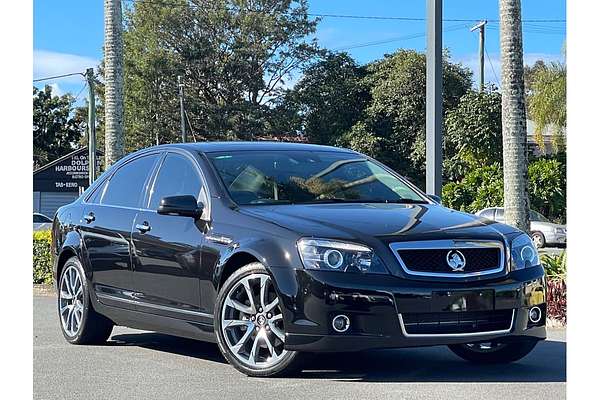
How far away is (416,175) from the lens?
43844mm

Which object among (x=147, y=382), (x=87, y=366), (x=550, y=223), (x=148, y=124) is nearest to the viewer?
(x=147, y=382)

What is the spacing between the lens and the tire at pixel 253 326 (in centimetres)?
620

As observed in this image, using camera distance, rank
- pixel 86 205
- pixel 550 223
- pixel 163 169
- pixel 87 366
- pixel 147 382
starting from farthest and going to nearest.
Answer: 1. pixel 550 223
2. pixel 86 205
3. pixel 163 169
4. pixel 87 366
5. pixel 147 382

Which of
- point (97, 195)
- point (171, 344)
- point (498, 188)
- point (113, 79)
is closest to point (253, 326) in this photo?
point (171, 344)

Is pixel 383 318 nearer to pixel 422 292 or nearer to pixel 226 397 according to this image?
pixel 422 292

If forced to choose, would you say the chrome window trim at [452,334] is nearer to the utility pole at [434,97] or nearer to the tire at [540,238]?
the utility pole at [434,97]

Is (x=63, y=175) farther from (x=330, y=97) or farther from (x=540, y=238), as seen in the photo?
(x=540, y=238)

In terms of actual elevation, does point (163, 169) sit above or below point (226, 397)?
above

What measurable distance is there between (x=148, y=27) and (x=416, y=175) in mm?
15516

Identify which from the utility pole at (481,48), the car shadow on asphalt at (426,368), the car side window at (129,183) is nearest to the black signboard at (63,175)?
the utility pole at (481,48)

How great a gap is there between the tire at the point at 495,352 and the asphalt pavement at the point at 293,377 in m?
0.09

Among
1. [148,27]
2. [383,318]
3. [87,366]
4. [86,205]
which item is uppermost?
[148,27]

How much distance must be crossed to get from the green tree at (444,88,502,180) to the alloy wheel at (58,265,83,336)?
25518mm

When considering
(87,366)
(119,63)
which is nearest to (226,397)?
(87,366)
